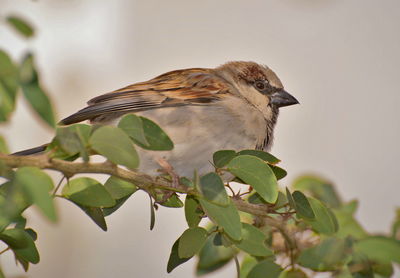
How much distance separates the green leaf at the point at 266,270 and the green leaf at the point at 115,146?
50 centimetres

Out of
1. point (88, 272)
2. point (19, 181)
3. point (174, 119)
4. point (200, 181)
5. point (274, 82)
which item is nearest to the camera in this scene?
point (19, 181)

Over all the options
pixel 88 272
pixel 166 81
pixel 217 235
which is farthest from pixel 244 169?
pixel 88 272

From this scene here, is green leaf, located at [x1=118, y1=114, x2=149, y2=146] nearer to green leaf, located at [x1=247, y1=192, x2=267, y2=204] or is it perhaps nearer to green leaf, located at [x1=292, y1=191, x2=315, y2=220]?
green leaf, located at [x1=292, y1=191, x2=315, y2=220]

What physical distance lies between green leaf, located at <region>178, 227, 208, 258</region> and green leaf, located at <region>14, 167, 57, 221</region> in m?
0.47

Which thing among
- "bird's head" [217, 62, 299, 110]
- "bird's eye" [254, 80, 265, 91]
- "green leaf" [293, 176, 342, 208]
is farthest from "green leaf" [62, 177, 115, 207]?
"bird's eye" [254, 80, 265, 91]

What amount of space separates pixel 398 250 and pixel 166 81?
1198 millimetres

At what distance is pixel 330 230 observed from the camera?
1.38 meters

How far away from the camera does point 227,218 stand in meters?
1.23

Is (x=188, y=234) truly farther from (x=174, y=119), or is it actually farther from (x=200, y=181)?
(x=174, y=119)

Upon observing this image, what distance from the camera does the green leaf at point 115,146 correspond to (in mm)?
1021

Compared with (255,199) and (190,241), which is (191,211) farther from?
(255,199)

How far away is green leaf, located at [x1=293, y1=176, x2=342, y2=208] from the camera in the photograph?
1.79 metres

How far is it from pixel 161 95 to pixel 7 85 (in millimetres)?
1442

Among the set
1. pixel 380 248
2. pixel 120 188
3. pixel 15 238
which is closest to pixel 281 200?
pixel 380 248
